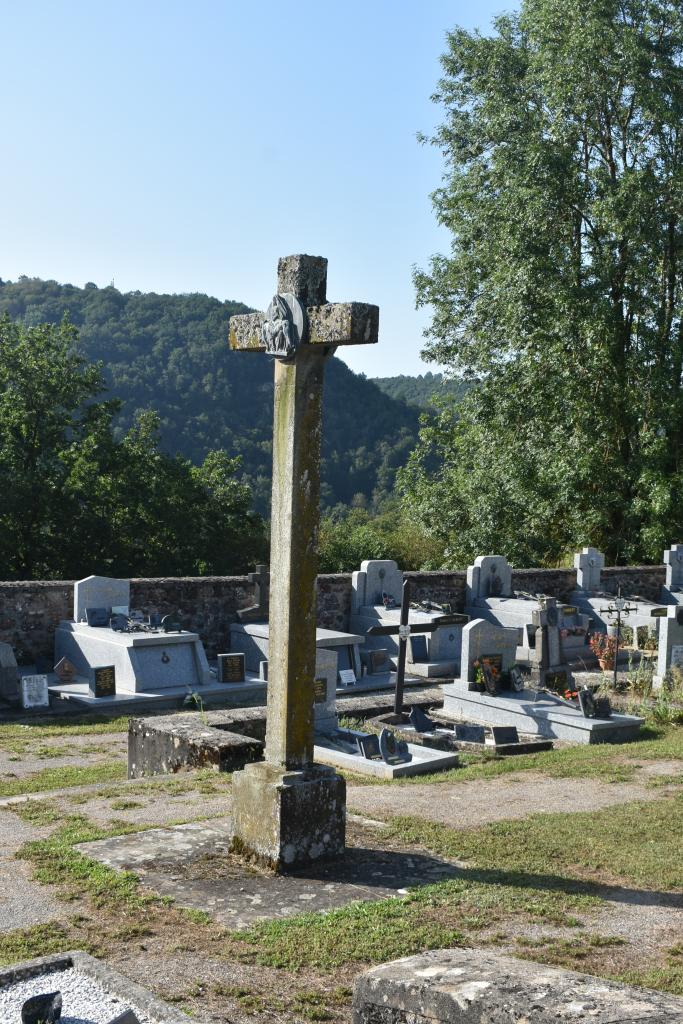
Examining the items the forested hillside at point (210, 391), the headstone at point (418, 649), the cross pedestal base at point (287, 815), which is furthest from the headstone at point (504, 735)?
the forested hillside at point (210, 391)

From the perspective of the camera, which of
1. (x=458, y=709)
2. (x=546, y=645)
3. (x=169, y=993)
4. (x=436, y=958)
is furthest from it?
(x=546, y=645)

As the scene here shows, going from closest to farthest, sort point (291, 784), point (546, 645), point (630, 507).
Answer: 1. point (291, 784)
2. point (546, 645)
3. point (630, 507)

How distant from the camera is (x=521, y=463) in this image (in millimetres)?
25672

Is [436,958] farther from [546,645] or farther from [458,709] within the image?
[546,645]

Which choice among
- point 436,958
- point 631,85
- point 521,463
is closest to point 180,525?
point 521,463

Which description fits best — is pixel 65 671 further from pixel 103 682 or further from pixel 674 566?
pixel 674 566

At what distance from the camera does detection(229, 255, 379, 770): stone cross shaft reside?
600cm

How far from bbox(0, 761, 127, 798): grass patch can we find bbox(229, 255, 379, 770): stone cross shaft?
10.7 feet

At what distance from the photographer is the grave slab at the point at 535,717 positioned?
11.6 m

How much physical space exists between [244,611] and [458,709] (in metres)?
4.30

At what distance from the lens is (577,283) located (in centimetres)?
2456

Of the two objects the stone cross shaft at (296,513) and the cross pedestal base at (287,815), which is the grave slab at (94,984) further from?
the stone cross shaft at (296,513)

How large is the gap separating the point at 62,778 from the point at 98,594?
19.7ft

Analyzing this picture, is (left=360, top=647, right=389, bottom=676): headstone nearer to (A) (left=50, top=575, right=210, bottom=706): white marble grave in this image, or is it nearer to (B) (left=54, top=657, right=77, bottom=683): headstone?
(A) (left=50, top=575, right=210, bottom=706): white marble grave
